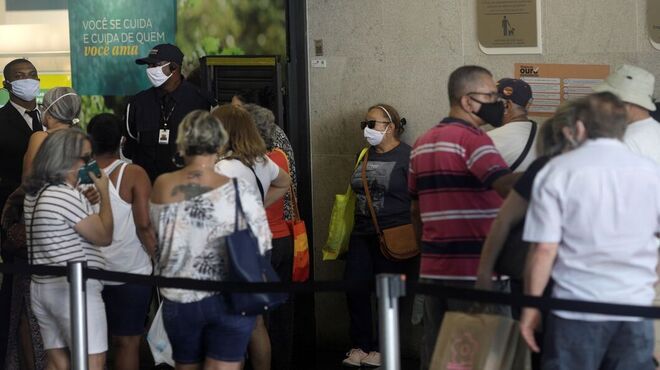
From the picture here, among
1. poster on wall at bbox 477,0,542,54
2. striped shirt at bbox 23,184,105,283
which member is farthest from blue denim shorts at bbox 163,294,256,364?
poster on wall at bbox 477,0,542,54

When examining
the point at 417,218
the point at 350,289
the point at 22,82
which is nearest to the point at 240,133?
the point at 417,218

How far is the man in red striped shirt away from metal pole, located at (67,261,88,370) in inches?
59.6

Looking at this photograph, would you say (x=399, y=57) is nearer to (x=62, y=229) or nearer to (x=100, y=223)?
(x=100, y=223)

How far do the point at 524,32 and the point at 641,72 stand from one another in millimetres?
1522

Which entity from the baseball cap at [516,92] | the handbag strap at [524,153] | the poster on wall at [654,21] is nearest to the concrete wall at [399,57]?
the poster on wall at [654,21]

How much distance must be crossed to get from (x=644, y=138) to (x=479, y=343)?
4.62 feet

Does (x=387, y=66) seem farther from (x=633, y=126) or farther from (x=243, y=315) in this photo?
(x=243, y=315)

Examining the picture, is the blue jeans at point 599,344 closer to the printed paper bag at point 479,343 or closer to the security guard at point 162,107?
the printed paper bag at point 479,343

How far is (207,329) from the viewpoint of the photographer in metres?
5.20

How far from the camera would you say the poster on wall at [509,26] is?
7215 mm

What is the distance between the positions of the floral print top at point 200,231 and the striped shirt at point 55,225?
0.64m

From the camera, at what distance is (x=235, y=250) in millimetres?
4992

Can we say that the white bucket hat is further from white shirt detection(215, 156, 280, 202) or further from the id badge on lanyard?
the id badge on lanyard

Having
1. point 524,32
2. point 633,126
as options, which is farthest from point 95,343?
point 524,32
